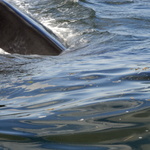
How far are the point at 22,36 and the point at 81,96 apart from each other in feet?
11.5

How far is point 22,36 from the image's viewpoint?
24.0 ft

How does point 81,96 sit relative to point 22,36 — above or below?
above

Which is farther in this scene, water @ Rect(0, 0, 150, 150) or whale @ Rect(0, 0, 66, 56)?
whale @ Rect(0, 0, 66, 56)

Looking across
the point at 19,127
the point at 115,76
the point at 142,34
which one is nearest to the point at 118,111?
the point at 19,127

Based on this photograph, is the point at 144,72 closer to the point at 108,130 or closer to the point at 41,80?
the point at 41,80

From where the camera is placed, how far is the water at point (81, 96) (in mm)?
2861

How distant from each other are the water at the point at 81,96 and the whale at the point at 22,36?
0.29 m

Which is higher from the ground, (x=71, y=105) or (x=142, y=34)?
(x=71, y=105)

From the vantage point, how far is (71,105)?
12.1ft

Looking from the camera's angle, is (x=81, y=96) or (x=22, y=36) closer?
(x=81, y=96)

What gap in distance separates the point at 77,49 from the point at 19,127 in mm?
4187

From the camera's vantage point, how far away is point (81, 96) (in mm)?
3980

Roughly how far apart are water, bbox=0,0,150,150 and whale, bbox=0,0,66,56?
29 cm

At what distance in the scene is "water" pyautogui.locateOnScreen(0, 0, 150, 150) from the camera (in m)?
2.86
